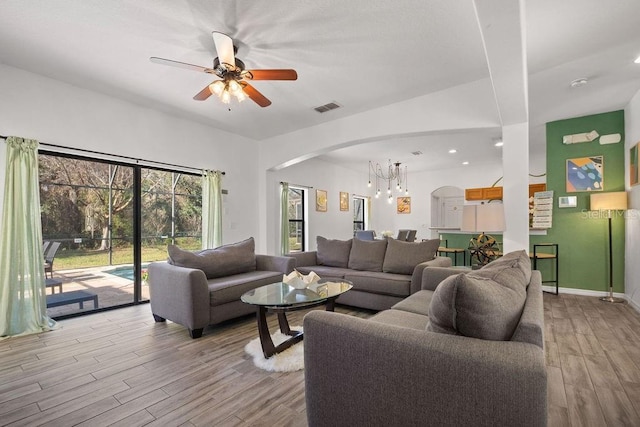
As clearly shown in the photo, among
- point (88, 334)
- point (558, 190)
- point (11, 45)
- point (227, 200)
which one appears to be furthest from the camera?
point (227, 200)

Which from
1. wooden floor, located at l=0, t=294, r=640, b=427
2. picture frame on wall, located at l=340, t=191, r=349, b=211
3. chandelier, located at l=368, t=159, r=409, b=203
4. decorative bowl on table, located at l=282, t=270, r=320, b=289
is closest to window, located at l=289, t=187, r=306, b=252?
picture frame on wall, located at l=340, t=191, r=349, b=211

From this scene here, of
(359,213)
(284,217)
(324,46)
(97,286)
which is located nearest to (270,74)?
(324,46)

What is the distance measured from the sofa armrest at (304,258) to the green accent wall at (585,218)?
3.78m

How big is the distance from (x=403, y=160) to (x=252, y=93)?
5492mm

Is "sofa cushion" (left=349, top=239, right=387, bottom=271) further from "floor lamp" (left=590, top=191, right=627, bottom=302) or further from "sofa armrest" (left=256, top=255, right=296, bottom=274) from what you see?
"floor lamp" (left=590, top=191, right=627, bottom=302)

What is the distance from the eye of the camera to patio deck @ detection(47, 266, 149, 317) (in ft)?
11.9

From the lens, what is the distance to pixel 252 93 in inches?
113

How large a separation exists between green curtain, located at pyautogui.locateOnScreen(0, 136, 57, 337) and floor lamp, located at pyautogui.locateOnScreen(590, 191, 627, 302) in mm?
7033

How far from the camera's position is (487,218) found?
3131 millimetres

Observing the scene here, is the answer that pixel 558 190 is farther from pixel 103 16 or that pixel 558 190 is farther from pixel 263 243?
pixel 103 16

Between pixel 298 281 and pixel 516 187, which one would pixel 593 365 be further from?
pixel 298 281

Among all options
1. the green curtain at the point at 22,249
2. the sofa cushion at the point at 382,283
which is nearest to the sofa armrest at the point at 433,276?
the sofa cushion at the point at 382,283

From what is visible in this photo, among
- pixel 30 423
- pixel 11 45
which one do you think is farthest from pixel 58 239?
pixel 30 423

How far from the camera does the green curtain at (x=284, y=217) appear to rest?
620 centimetres
